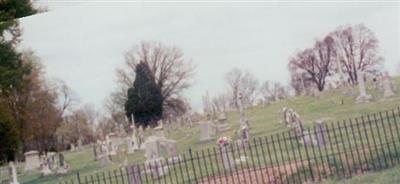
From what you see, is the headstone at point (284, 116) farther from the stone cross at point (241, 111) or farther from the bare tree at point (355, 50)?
the bare tree at point (355, 50)

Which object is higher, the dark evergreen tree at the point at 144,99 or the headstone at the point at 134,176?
the dark evergreen tree at the point at 144,99

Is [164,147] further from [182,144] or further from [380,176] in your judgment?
[380,176]

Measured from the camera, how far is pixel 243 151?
4.65 m

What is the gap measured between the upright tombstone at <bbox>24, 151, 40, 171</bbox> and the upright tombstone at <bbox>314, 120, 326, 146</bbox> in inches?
104

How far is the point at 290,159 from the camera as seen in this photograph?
438 centimetres

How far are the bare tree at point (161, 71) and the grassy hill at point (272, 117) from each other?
1.27 feet

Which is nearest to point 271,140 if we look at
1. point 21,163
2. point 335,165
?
point 335,165

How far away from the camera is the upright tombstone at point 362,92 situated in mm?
4797

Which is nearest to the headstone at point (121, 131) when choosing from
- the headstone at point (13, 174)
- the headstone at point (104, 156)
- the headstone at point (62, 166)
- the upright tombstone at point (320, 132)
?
the headstone at point (104, 156)

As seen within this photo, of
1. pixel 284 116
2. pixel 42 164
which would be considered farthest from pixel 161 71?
pixel 42 164

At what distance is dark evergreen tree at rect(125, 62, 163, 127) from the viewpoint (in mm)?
4793

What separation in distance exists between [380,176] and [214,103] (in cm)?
179

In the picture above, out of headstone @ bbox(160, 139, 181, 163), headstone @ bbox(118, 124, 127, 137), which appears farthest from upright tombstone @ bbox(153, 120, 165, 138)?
headstone @ bbox(118, 124, 127, 137)

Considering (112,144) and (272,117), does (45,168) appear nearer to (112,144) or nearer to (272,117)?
(112,144)
